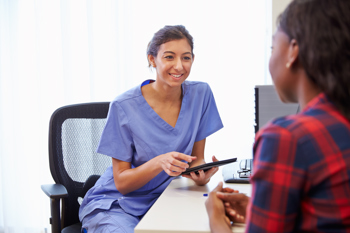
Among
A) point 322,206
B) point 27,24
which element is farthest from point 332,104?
point 27,24

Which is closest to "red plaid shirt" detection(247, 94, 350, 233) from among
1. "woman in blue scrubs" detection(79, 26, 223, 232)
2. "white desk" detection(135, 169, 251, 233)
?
"white desk" detection(135, 169, 251, 233)

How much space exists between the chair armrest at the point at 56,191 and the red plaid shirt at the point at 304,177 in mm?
953

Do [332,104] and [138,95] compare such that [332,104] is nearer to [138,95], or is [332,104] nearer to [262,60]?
[138,95]

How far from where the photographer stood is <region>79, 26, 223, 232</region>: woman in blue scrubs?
137 cm

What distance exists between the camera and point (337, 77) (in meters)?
0.55

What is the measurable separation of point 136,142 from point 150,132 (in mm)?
69

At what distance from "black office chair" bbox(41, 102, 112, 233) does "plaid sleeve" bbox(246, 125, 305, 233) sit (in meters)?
1.04

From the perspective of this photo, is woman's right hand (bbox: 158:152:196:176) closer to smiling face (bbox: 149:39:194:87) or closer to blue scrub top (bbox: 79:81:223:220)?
blue scrub top (bbox: 79:81:223:220)

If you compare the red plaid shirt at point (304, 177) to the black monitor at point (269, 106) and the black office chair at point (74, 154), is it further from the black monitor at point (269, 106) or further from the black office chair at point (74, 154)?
the black office chair at point (74, 154)

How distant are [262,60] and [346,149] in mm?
1855

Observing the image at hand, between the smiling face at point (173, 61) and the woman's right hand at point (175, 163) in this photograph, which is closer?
the woman's right hand at point (175, 163)

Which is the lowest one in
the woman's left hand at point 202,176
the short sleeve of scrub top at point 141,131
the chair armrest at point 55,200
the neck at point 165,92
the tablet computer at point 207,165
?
the chair armrest at point 55,200

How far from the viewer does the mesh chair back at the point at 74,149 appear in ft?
4.94

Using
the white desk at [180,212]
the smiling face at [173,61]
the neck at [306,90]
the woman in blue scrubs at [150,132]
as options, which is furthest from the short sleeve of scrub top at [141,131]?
the neck at [306,90]
